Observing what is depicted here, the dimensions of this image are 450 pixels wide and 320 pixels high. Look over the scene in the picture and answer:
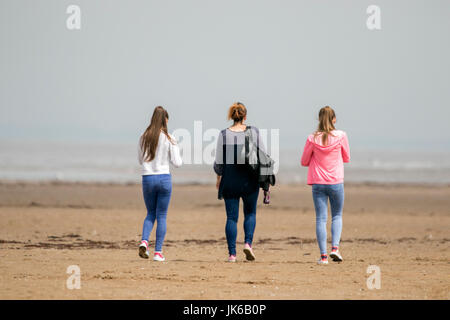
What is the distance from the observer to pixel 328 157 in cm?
873

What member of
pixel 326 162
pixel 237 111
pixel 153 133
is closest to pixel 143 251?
pixel 153 133

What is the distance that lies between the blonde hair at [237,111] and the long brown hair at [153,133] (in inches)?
31.5

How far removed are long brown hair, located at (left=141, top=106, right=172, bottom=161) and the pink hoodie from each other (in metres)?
1.72

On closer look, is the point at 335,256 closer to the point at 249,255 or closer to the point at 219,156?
the point at 249,255

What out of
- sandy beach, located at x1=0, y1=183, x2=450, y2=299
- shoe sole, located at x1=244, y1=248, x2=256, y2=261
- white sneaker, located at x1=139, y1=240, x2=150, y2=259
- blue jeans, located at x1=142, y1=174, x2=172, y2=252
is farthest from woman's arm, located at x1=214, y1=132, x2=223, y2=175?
white sneaker, located at x1=139, y1=240, x2=150, y2=259

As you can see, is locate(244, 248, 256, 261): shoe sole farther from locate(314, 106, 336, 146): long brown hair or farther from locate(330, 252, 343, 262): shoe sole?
locate(314, 106, 336, 146): long brown hair

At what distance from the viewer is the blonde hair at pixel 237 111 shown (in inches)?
344

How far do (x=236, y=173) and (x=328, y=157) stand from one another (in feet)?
3.62

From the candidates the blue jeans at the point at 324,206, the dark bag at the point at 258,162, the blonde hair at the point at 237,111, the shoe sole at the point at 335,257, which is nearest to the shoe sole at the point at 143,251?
the dark bag at the point at 258,162

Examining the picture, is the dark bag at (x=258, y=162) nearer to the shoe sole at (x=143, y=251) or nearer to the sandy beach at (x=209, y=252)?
the sandy beach at (x=209, y=252)
